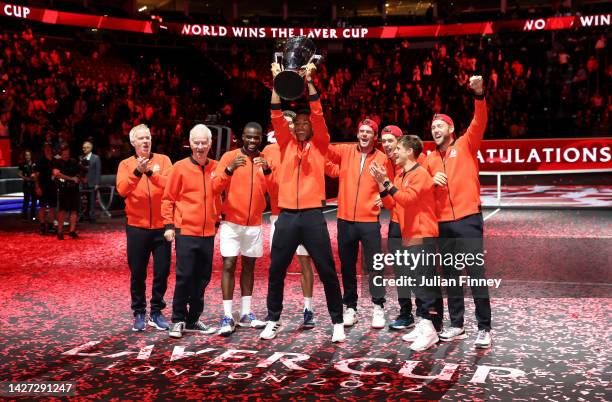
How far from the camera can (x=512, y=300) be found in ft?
25.5

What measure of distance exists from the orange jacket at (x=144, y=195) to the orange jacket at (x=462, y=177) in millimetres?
2332

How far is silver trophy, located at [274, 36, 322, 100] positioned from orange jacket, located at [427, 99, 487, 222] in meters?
1.32

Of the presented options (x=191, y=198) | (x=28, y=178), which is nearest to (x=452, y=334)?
(x=191, y=198)

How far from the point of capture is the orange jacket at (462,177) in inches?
241

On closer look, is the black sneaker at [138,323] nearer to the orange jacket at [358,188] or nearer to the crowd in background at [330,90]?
the orange jacket at [358,188]

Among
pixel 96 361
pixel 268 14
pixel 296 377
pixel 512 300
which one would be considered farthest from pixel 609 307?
pixel 268 14

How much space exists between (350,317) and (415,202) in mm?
1312

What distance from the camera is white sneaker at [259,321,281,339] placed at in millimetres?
6316

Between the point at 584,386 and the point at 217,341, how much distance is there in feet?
9.18

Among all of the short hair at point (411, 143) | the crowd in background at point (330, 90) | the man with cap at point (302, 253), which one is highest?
the crowd in background at point (330, 90)

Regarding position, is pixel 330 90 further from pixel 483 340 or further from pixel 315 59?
pixel 483 340

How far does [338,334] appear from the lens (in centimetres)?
622

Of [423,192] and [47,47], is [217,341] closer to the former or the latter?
[423,192]

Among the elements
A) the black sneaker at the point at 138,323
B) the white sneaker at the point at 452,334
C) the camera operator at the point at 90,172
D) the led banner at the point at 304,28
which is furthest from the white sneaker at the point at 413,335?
the led banner at the point at 304,28
